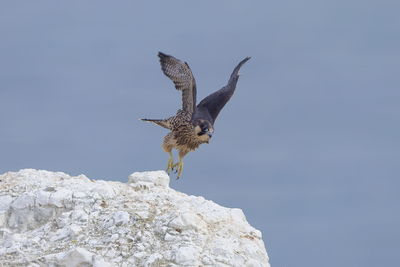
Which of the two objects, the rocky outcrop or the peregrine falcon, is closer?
the rocky outcrop

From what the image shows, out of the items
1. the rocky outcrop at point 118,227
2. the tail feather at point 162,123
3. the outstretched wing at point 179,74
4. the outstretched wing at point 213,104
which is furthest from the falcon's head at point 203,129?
the rocky outcrop at point 118,227

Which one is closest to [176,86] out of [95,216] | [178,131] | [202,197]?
[178,131]

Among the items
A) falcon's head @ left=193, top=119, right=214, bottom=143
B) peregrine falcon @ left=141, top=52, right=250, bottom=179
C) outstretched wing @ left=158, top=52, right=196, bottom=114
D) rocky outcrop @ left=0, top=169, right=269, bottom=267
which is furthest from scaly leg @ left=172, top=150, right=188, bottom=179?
rocky outcrop @ left=0, top=169, right=269, bottom=267

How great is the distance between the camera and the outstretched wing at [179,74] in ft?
68.8

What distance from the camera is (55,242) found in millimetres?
15117

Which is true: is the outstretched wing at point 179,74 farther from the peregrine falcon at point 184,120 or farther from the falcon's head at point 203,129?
the falcon's head at point 203,129

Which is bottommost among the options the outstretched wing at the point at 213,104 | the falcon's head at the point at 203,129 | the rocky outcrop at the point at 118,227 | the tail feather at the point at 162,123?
the rocky outcrop at the point at 118,227

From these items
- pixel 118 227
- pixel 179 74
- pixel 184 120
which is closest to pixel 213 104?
pixel 184 120

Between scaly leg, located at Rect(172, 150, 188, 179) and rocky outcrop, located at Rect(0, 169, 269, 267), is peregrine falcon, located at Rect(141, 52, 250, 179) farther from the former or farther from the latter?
rocky outcrop, located at Rect(0, 169, 269, 267)

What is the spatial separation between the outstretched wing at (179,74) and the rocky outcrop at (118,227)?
4.46m

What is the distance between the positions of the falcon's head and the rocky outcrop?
13.0 feet

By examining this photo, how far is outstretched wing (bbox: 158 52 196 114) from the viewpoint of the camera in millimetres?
20969

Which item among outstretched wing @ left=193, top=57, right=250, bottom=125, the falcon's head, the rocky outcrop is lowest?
the rocky outcrop

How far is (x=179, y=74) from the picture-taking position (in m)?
21.1
